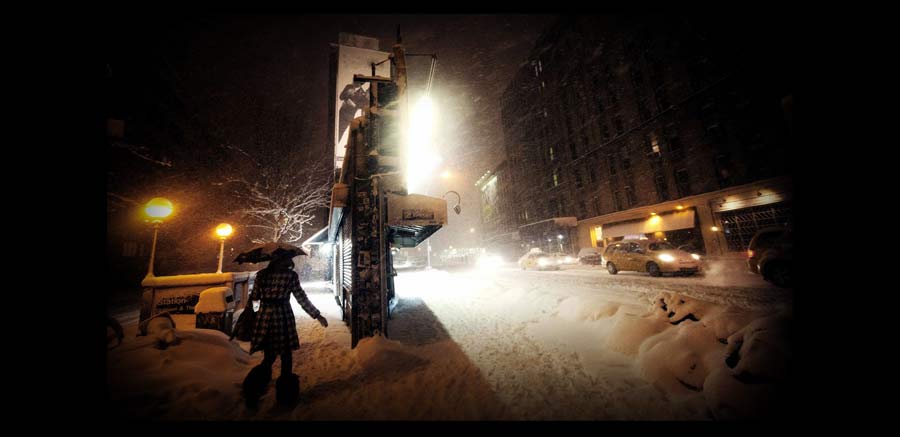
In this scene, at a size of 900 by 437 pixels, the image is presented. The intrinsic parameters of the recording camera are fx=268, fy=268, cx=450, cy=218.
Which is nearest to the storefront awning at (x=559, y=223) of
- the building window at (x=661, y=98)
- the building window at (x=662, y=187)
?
the building window at (x=662, y=187)

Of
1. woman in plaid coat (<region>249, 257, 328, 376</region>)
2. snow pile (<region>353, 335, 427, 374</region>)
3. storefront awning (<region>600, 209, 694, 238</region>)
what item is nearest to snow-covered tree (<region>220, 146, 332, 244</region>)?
snow pile (<region>353, 335, 427, 374</region>)

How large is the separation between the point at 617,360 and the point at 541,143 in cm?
→ 3697

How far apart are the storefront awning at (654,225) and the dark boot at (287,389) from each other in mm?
27233

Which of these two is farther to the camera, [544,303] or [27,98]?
[544,303]

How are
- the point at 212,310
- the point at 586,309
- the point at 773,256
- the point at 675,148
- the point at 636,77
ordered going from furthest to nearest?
the point at 636,77
the point at 675,148
the point at 773,256
the point at 586,309
the point at 212,310

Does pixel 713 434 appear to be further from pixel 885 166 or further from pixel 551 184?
pixel 551 184

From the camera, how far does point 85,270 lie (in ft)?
7.09

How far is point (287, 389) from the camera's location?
11.7 feet

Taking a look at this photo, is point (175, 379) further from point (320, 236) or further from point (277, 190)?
point (277, 190)

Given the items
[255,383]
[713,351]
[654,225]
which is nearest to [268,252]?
[255,383]

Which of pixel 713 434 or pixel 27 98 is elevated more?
pixel 27 98

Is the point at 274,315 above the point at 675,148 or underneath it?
underneath

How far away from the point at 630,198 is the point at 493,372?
27.3 m

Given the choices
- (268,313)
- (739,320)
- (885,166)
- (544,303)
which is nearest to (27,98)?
(268,313)
